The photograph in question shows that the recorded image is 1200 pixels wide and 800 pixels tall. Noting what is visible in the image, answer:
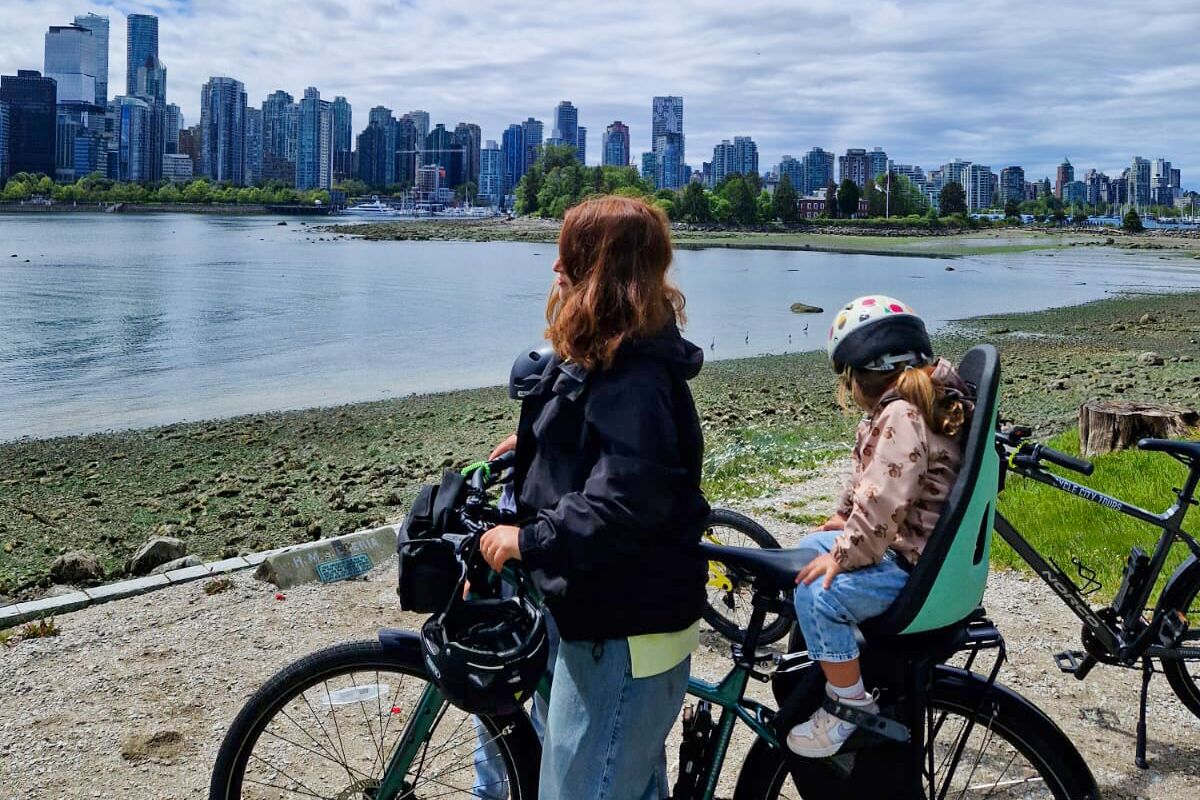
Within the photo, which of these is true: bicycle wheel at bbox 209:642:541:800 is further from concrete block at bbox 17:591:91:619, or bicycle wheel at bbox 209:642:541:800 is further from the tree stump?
the tree stump

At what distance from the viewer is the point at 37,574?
972cm

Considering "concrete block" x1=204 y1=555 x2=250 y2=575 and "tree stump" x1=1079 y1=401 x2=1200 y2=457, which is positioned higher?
"tree stump" x1=1079 y1=401 x2=1200 y2=457

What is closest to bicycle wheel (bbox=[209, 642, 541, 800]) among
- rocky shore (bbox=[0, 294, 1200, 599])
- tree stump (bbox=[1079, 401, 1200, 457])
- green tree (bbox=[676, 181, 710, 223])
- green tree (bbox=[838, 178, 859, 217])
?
rocky shore (bbox=[0, 294, 1200, 599])

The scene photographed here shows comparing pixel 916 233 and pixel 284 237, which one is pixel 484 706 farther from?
pixel 916 233

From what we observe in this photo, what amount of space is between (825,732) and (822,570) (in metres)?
0.43

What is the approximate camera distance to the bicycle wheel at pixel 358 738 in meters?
3.20

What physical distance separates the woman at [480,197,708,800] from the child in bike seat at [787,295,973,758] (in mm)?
375

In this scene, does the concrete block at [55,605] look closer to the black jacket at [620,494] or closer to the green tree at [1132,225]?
the black jacket at [620,494]

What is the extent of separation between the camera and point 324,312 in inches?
1773

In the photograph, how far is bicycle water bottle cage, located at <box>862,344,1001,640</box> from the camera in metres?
2.79

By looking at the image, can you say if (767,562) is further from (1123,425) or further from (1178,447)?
(1123,425)

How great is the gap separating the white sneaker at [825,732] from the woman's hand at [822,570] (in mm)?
286

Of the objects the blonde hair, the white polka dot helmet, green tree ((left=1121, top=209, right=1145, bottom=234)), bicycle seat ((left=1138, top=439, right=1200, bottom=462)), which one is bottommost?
bicycle seat ((left=1138, top=439, right=1200, bottom=462))

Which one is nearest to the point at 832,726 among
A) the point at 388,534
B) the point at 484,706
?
the point at 484,706
